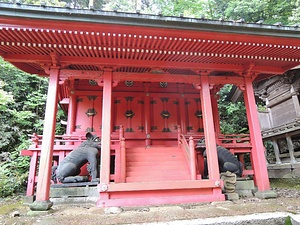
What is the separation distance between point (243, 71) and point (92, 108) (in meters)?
5.73

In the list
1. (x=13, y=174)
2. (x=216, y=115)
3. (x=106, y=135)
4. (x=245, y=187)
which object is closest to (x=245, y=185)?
(x=245, y=187)

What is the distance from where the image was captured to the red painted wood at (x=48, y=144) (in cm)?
468

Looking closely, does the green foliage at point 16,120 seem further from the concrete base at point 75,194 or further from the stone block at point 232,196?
the stone block at point 232,196

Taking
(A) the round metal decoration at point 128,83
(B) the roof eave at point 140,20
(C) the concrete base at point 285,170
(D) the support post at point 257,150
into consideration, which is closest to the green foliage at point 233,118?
(C) the concrete base at point 285,170

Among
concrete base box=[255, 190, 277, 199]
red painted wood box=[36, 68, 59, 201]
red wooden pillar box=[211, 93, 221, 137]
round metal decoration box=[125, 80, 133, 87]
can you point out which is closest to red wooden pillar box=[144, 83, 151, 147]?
round metal decoration box=[125, 80, 133, 87]

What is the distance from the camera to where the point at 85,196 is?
18.3ft

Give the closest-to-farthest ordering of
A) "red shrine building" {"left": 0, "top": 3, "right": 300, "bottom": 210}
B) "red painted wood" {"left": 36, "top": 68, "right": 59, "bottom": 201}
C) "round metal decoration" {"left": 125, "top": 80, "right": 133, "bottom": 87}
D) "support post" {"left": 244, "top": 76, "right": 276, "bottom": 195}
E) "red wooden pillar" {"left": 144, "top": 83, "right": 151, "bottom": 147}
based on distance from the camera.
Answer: "red shrine building" {"left": 0, "top": 3, "right": 300, "bottom": 210}, "red painted wood" {"left": 36, "top": 68, "right": 59, "bottom": 201}, "support post" {"left": 244, "top": 76, "right": 276, "bottom": 195}, "red wooden pillar" {"left": 144, "top": 83, "right": 151, "bottom": 147}, "round metal decoration" {"left": 125, "top": 80, "right": 133, "bottom": 87}

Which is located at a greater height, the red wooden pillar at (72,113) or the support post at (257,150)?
the red wooden pillar at (72,113)

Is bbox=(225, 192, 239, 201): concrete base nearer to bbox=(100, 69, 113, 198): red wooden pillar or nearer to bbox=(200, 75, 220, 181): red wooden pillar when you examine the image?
bbox=(200, 75, 220, 181): red wooden pillar

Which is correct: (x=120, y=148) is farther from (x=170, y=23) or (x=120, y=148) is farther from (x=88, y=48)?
(x=170, y=23)

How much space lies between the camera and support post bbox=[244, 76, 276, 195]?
562 cm

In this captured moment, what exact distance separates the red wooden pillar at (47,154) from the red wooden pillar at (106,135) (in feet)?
3.92

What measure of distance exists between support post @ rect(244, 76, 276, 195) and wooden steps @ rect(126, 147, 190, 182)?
192 cm

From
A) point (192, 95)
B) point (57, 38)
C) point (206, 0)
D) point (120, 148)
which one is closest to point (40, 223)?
point (120, 148)
